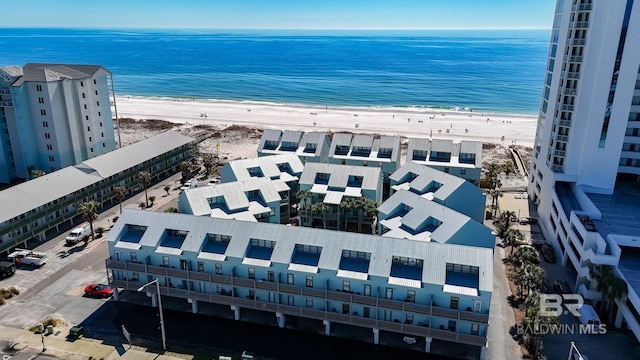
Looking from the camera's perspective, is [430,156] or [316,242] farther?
[430,156]

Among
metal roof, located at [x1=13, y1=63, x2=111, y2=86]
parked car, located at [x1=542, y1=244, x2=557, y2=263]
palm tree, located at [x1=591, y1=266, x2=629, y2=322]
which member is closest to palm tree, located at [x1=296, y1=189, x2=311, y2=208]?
parked car, located at [x1=542, y1=244, x2=557, y2=263]

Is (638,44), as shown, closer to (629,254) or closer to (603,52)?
(603,52)

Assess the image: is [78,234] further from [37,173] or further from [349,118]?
[349,118]

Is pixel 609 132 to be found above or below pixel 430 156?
above

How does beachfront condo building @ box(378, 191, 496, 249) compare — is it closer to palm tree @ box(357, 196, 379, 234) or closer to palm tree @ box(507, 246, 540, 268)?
palm tree @ box(357, 196, 379, 234)

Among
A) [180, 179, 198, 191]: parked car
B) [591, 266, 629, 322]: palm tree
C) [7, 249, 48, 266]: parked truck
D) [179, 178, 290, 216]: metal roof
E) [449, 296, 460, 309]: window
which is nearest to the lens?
[449, 296, 460, 309]: window

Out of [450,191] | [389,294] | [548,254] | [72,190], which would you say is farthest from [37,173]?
[548,254]

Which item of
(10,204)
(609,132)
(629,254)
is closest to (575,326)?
(629,254)
